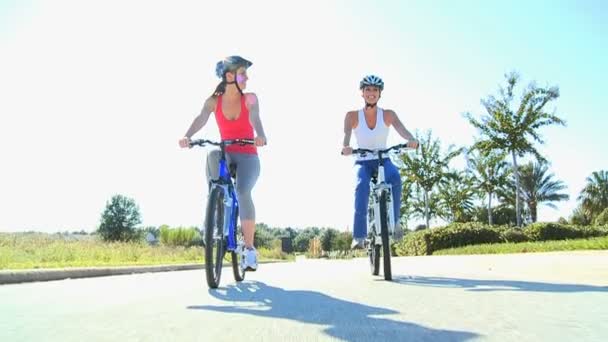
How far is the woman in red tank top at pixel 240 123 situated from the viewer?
6.02 meters

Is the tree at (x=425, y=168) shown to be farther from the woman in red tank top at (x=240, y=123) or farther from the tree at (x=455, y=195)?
the woman in red tank top at (x=240, y=123)

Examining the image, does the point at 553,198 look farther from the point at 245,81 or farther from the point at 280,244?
the point at 245,81

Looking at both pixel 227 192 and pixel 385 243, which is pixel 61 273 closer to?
pixel 227 192

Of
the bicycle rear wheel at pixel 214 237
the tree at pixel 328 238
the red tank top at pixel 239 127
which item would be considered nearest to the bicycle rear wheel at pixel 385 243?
the red tank top at pixel 239 127

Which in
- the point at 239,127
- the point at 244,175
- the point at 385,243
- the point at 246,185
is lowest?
the point at 385,243

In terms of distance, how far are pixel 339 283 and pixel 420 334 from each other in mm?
3115

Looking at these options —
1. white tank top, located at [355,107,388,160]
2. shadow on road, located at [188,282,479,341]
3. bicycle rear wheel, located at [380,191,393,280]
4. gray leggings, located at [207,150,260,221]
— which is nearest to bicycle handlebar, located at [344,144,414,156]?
white tank top, located at [355,107,388,160]

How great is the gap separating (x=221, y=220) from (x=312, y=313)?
2402mm

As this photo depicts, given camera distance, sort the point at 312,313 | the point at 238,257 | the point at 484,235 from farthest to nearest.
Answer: the point at 484,235 → the point at 238,257 → the point at 312,313

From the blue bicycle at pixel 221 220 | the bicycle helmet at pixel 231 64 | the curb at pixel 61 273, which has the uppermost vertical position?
the bicycle helmet at pixel 231 64

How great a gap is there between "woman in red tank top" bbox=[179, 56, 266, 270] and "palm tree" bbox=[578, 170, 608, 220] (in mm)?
60477

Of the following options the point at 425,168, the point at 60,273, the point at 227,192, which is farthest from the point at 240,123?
the point at 425,168

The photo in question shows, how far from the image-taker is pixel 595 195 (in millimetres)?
60000

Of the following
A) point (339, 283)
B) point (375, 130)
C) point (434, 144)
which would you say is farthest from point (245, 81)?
point (434, 144)
